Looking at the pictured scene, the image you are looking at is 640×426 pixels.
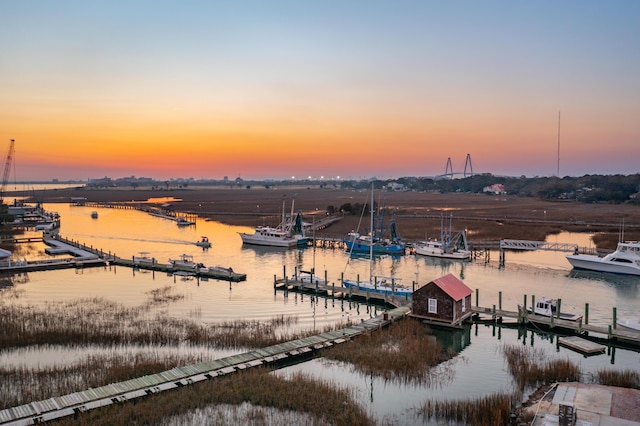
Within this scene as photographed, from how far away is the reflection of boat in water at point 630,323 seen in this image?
25261 mm

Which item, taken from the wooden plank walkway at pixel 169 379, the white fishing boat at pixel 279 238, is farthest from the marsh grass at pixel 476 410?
the white fishing boat at pixel 279 238

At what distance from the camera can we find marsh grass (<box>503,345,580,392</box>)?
19.3 meters

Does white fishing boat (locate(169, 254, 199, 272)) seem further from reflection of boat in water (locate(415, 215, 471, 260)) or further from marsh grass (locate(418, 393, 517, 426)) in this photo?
marsh grass (locate(418, 393, 517, 426))

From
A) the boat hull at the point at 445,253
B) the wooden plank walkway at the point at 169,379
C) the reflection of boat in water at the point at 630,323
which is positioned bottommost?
the wooden plank walkway at the point at 169,379

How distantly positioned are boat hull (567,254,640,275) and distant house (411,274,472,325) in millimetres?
20596

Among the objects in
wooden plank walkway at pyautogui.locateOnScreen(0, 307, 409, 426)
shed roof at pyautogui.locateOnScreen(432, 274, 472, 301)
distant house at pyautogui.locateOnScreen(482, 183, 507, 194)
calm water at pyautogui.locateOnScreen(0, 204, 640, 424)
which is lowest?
calm water at pyautogui.locateOnScreen(0, 204, 640, 424)

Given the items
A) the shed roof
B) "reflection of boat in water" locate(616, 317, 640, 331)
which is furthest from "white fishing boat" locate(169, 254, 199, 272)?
"reflection of boat in water" locate(616, 317, 640, 331)

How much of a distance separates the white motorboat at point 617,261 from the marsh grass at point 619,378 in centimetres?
2424

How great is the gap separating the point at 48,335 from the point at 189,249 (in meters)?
33.7

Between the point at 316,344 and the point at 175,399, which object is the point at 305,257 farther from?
the point at 175,399

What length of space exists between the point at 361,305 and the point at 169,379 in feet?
55.3

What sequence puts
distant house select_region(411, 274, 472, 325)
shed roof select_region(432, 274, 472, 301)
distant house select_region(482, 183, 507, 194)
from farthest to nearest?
1. distant house select_region(482, 183, 507, 194)
2. shed roof select_region(432, 274, 472, 301)
3. distant house select_region(411, 274, 472, 325)

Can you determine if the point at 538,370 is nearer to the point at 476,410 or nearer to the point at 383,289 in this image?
the point at 476,410

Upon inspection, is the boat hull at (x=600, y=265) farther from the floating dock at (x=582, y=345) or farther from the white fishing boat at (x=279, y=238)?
the white fishing boat at (x=279, y=238)
